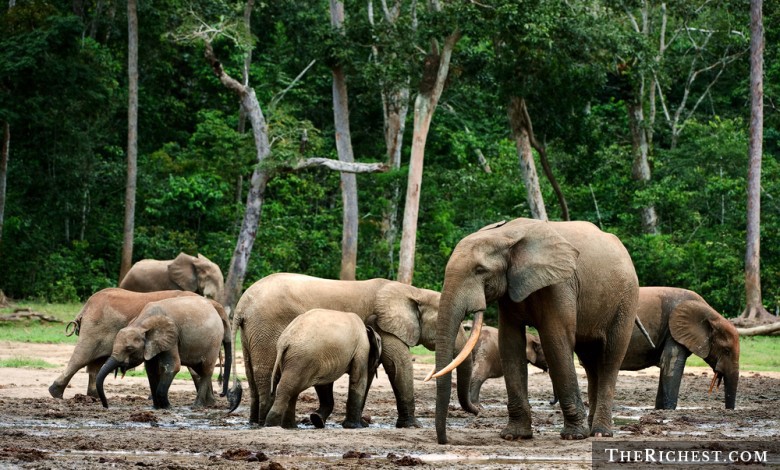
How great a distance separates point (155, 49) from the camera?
3844 centimetres

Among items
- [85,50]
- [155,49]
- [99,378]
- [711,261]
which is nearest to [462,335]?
[99,378]

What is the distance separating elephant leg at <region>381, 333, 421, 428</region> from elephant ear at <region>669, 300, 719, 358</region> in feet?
12.8

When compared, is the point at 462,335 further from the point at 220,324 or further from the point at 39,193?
the point at 39,193

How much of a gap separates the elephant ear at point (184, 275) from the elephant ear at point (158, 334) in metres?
10.5

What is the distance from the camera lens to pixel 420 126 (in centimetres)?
2853

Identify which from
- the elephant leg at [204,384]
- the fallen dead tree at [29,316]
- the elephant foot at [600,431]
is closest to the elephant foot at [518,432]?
the elephant foot at [600,431]

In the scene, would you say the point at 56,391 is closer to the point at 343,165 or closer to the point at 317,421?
the point at 317,421

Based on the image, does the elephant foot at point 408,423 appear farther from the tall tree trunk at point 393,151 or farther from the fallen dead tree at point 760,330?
the tall tree trunk at point 393,151

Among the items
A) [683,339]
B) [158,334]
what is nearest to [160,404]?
[158,334]

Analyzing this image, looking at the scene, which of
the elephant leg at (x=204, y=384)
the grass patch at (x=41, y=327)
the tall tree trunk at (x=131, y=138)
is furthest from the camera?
the tall tree trunk at (x=131, y=138)

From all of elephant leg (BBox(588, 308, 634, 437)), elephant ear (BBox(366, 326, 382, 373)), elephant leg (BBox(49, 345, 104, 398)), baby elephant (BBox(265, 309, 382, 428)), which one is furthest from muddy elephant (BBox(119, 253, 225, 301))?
elephant leg (BBox(588, 308, 634, 437))

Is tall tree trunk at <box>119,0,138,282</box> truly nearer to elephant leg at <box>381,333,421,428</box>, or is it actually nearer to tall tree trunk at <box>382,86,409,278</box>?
tall tree trunk at <box>382,86,409,278</box>

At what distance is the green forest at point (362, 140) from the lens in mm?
29953

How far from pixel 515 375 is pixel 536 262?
1237 mm
